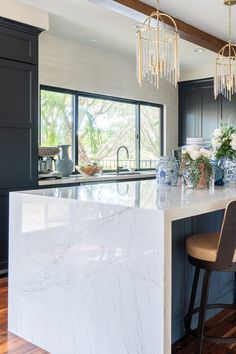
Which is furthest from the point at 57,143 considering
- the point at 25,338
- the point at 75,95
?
Answer: the point at 25,338

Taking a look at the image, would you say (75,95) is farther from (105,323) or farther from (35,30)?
(105,323)

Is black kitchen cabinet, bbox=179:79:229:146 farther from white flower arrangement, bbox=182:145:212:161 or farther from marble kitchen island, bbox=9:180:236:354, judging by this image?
marble kitchen island, bbox=9:180:236:354

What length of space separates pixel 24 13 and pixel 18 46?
0.32 metres

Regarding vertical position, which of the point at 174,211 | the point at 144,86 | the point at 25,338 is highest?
the point at 144,86

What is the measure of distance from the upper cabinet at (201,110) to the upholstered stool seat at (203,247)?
4.03 m

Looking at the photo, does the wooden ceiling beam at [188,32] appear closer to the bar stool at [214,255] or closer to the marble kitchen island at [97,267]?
the marble kitchen island at [97,267]

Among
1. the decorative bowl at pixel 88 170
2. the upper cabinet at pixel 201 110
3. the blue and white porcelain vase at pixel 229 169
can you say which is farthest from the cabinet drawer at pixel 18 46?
the upper cabinet at pixel 201 110

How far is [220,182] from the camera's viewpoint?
2.84 metres

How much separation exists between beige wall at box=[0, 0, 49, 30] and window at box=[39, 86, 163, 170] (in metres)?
1.00

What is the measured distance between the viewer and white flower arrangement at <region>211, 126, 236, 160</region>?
277 centimetres

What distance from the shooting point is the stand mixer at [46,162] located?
414 centimetres

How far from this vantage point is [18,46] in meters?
3.67

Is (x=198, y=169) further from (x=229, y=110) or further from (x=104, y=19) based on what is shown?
(x=229, y=110)

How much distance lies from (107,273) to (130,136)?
4.37 meters
